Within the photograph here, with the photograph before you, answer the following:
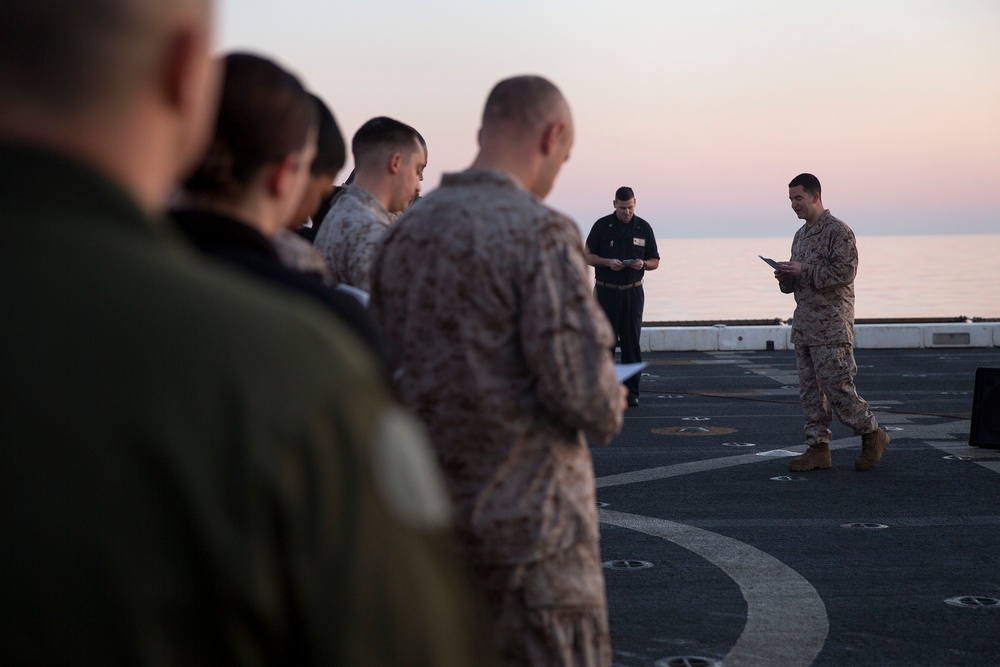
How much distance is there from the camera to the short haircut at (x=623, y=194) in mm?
11266

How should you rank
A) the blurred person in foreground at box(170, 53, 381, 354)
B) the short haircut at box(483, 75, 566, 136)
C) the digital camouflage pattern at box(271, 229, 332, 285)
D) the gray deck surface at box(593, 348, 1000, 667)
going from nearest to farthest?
the blurred person in foreground at box(170, 53, 381, 354) → the digital camouflage pattern at box(271, 229, 332, 285) → the short haircut at box(483, 75, 566, 136) → the gray deck surface at box(593, 348, 1000, 667)

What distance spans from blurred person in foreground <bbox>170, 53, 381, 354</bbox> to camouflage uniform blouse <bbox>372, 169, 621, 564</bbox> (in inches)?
29.2

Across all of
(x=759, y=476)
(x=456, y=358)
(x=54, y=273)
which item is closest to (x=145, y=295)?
(x=54, y=273)

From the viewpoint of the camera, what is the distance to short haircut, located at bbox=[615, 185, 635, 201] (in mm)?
11266

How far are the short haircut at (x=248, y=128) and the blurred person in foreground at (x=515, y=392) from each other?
2.53 feet

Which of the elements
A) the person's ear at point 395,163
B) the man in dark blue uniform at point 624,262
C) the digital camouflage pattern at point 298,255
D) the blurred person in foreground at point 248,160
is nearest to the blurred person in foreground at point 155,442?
the blurred person in foreground at point 248,160

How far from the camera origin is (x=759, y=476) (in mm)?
7664

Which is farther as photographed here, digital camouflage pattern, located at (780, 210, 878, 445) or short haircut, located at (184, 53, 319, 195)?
digital camouflage pattern, located at (780, 210, 878, 445)

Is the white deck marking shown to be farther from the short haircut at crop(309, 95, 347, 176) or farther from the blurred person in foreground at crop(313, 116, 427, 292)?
the short haircut at crop(309, 95, 347, 176)

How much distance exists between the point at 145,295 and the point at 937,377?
14.2 meters

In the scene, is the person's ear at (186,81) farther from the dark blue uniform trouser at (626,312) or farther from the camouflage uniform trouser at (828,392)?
the dark blue uniform trouser at (626,312)

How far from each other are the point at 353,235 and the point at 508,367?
1376mm

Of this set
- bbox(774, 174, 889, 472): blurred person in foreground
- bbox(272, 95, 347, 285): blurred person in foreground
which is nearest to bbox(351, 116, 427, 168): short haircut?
bbox(272, 95, 347, 285): blurred person in foreground

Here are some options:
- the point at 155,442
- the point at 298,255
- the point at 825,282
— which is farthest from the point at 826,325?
the point at 155,442
